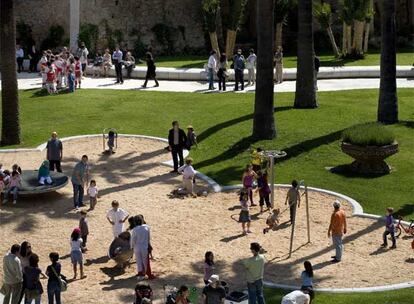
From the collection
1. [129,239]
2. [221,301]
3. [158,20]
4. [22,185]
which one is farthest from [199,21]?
[221,301]

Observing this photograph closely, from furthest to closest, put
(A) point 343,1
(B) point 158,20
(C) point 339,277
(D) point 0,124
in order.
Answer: (B) point 158,20, (A) point 343,1, (D) point 0,124, (C) point 339,277

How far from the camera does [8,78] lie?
30516 millimetres

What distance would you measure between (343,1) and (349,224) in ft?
76.9

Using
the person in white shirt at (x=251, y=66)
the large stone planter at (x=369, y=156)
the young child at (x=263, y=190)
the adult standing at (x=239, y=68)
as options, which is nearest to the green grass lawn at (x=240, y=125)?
the large stone planter at (x=369, y=156)

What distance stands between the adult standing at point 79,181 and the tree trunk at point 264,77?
751 centimetres

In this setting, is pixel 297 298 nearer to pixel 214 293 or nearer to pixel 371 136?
pixel 214 293

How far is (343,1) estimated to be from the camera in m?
43.9

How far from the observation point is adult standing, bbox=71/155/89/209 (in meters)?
23.9

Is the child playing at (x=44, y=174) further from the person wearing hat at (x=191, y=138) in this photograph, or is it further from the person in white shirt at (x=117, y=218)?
the person wearing hat at (x=191, y=138)

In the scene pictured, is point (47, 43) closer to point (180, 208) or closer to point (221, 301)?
point (180, 208)

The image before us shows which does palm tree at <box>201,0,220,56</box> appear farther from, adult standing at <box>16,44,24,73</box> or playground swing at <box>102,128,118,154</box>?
playground swing at <box>102,128,118,154</box>

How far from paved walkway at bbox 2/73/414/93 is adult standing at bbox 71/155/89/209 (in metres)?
14.2

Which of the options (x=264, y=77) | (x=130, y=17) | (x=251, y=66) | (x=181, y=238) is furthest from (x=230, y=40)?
(x=181, y=238)

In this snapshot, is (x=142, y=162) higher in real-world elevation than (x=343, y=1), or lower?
lower
